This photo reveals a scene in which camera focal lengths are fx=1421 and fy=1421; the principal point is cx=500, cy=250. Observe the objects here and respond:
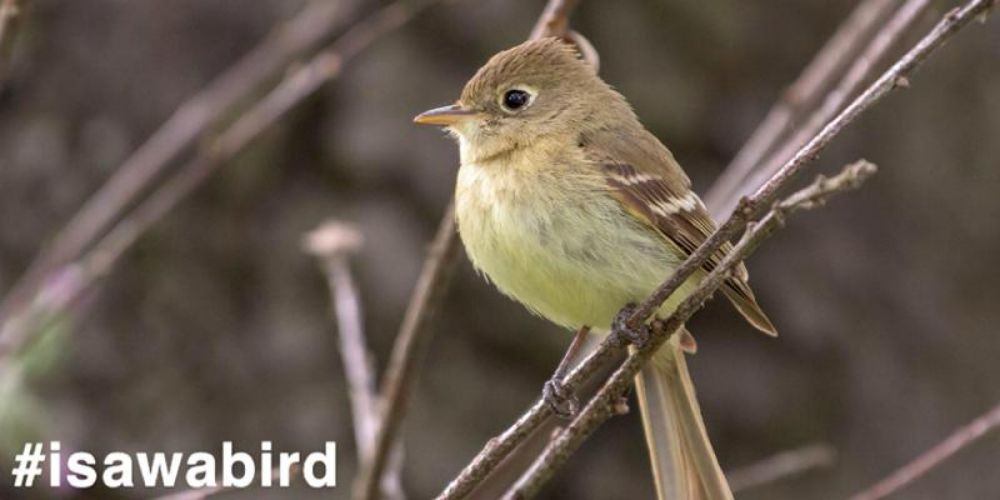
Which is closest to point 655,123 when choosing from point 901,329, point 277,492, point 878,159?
point 878,159

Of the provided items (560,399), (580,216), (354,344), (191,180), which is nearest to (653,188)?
(580,216)

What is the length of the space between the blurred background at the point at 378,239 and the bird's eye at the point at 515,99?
1.32 metres

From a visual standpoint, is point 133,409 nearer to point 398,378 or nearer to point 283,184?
point 283,184

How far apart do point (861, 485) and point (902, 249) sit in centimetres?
87

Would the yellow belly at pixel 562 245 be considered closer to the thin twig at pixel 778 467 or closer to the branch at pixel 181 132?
the thin twig at pixel 778 467

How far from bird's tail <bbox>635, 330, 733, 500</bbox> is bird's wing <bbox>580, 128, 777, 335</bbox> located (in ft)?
0.79

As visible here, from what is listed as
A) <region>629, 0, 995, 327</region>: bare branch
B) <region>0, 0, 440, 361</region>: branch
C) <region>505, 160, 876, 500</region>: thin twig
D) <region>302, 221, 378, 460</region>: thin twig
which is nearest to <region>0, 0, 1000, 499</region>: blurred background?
<region>0, 0, 440, 361</region>: branch

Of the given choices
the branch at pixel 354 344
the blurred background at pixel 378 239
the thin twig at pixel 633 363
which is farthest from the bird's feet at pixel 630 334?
the blurred background at pixel 378 239

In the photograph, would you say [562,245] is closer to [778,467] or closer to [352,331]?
[352,331]

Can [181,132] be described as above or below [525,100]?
above

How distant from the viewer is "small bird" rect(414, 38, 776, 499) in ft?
9.82

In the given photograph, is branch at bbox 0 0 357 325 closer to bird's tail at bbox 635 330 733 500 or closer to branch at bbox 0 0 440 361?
branch at bbox 0 0 440 361

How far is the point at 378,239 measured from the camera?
4848 millimetres

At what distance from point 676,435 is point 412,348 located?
2.01 ft
